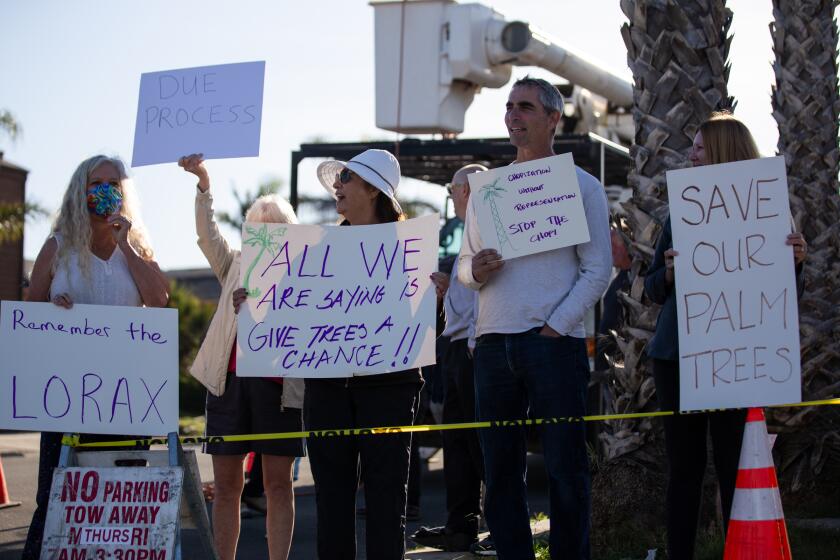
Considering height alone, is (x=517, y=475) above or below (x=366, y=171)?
below

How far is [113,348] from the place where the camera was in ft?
18.3

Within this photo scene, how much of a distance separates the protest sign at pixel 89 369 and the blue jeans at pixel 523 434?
1.37 m

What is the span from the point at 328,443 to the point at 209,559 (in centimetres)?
86

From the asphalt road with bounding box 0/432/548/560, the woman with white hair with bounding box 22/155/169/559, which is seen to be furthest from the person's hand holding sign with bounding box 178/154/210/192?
the asphalt road with bounding box 0/432/548/560

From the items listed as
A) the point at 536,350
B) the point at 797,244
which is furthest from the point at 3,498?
the point at 797,244

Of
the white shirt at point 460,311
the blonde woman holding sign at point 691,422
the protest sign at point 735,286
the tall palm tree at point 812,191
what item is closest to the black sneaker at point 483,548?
the white shirt at point 460,311

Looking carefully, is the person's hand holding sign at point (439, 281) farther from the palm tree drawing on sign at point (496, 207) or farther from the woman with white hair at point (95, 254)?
the woman with white hair at point (95, 254)

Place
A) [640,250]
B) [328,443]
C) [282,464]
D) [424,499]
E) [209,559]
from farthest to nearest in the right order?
[424,499]
[640,250]
[282,464]
[209,559]
[328,443]

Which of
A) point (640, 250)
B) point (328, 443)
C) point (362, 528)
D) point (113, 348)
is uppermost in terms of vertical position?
point (640, 250)

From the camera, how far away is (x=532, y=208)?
17.7 ft

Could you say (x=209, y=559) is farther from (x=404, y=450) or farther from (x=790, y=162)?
(x=790, y=162)

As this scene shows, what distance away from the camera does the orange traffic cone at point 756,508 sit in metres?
5.29

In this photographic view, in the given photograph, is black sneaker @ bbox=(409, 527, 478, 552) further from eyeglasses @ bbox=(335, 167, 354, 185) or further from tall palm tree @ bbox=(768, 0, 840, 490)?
eyeglasses @ bbox=(335, 167, 354, 185)

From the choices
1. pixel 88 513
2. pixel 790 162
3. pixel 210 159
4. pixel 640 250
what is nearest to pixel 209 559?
pixel 88 513
